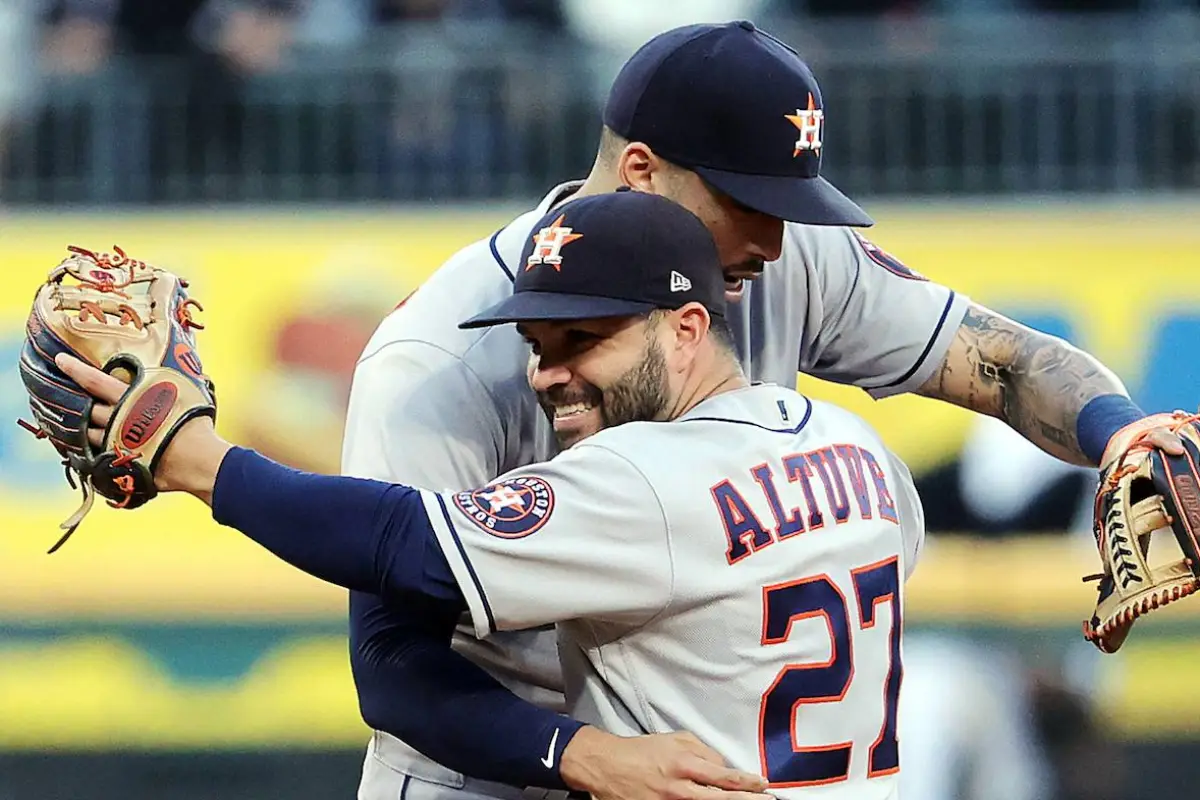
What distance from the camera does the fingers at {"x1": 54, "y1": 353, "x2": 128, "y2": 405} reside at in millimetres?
2947

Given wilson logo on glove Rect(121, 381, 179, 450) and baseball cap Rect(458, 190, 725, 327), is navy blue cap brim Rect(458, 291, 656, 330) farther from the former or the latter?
wilson logo on glove Rect(121, 381, 179, 450)

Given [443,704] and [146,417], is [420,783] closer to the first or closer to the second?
[443,704]

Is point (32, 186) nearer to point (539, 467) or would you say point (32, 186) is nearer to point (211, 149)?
point (211, 149)

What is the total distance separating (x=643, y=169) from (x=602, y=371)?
51cm

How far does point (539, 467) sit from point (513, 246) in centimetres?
62

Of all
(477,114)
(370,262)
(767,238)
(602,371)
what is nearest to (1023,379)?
(767,238)

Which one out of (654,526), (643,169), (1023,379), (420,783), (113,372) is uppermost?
(643,169)

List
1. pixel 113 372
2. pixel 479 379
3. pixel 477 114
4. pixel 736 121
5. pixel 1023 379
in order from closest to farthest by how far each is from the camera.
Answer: pixel 113 372, pixel 479 379, pixel 736 121, pixel 1023 379, pixel 477 114

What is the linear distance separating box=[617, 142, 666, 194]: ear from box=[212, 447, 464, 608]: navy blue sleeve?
2.71ft

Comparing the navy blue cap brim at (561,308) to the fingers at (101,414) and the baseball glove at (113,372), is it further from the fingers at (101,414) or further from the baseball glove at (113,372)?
the fingers at (101,414)

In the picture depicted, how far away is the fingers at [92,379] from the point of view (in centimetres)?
295

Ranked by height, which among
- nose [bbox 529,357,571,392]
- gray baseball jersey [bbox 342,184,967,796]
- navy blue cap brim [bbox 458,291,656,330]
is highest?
navy blue cap brim [bbox 458,291,656,330]

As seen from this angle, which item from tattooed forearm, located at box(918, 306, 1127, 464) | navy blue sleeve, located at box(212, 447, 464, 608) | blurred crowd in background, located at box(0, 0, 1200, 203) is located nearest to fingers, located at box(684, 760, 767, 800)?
navy blue sleeve, located at box(212, 447, 464, 608)

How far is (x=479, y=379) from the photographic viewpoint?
3.31 m
